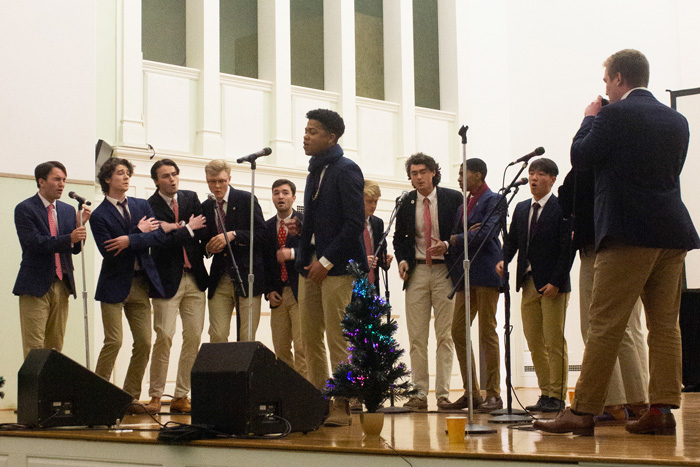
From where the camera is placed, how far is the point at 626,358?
4.19 metres

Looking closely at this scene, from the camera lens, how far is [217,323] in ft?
19.2

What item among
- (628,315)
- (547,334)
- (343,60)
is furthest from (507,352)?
(343,60)

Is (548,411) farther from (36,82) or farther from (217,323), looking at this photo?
(36,82)

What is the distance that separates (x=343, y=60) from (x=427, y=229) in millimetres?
4621

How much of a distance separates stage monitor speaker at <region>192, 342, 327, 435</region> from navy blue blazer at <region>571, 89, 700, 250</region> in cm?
150

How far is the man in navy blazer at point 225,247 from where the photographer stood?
5816 millimetres

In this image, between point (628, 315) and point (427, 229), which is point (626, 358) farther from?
point (427, 229)

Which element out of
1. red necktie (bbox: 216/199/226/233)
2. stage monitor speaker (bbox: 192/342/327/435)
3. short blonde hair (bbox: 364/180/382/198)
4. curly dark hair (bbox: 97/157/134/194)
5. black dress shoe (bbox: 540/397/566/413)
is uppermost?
curly dark hair (bbox: 97/157/134/194)

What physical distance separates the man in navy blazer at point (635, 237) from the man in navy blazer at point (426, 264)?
Answer: 2.15m

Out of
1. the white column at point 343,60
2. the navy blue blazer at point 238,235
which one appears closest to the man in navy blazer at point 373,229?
the navy blue blazer at point 238,235

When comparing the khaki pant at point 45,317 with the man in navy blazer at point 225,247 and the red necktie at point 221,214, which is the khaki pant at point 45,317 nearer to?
the man in navy blazer at point 225,247

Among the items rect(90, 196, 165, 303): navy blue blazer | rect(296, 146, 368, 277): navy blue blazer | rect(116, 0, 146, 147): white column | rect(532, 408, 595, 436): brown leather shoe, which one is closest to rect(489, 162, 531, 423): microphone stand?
rect(296, 146, 368, 277): navy blue blazer

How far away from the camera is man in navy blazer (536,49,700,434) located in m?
3.49

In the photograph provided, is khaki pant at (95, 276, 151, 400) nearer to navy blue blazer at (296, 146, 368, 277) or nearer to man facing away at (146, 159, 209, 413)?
man facing away at (146, 159, 209, 413)
